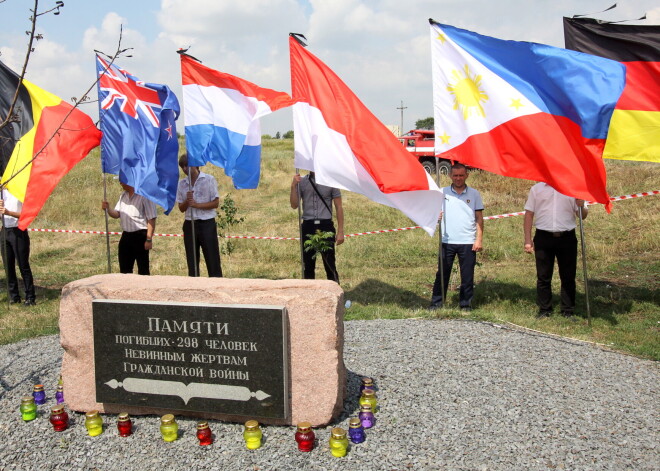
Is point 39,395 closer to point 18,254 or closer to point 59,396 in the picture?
point 59,396

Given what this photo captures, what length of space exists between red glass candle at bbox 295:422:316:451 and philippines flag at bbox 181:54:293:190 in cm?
337

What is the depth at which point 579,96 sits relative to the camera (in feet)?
19.4

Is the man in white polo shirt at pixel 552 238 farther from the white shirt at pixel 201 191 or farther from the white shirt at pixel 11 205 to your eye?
the white shirt at pixel 11 205

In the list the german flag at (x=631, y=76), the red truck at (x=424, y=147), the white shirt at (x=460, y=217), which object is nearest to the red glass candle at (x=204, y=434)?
the white shirt at (x=460, y=217)

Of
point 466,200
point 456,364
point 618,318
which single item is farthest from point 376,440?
point 618,318

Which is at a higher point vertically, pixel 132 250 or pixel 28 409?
pixel 132 250

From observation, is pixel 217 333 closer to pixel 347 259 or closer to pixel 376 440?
pixel 376 440

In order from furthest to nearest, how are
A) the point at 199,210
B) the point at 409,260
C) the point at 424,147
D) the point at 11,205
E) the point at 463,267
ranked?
the point at 424,147 < the point at 409,260 < the point at 11,205 < the point at 199,210 < the point at 463,267

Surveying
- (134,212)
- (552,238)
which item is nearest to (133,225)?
(134,212)

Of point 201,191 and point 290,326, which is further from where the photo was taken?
point 201,191

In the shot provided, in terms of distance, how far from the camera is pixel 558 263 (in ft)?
22.7

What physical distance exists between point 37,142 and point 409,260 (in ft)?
22.2

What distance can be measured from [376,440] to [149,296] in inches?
71.2

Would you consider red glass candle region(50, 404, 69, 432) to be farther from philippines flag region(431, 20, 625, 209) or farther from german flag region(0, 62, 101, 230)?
philippines flag region(431, 20, 625, 209)
